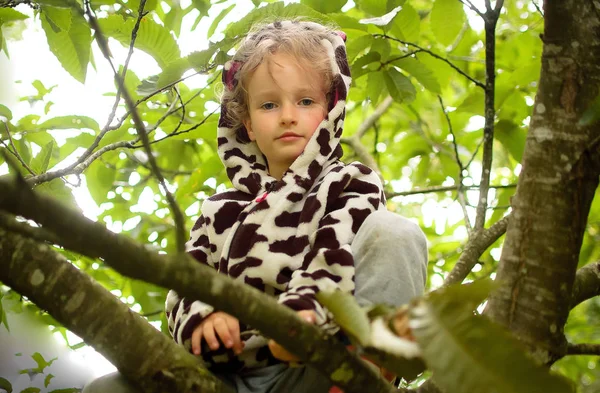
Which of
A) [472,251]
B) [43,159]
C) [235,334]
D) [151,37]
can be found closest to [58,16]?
[151,37]

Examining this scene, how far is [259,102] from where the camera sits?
5.11 ft

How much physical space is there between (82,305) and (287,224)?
0.65 m

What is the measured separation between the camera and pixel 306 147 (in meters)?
1.49

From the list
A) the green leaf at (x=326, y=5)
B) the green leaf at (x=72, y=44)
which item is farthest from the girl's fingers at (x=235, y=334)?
the green leaf at (x=326, y=5)

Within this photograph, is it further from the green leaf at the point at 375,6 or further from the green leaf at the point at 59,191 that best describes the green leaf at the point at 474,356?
the green leaf at the point at 375,6

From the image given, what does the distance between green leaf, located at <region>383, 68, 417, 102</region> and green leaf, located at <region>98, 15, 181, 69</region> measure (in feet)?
2.07

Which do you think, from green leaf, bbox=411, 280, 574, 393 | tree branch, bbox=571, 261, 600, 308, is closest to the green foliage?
green leaf, bbox=411, 280, 574, 393

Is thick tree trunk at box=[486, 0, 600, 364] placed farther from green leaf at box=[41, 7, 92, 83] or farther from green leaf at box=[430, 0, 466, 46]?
green leaf at box=[41, 7, 92, 83]

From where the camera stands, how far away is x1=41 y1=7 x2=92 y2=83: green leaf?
154cm

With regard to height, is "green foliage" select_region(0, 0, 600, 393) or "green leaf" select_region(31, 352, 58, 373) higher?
"green foliage" select_region(0, 0, 600, 393)

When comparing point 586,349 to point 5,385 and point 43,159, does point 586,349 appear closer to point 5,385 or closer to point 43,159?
point 5,385

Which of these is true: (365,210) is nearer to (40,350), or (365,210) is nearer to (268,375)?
(268,375)

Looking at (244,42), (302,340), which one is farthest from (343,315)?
(244,42)

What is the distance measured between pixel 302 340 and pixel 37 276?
1.12ft
